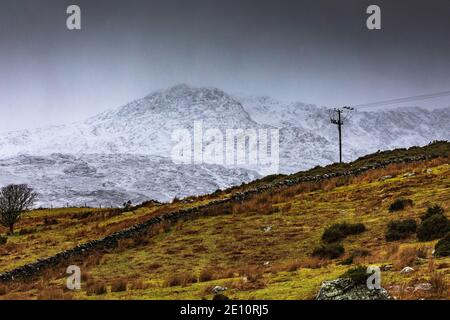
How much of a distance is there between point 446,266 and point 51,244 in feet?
101

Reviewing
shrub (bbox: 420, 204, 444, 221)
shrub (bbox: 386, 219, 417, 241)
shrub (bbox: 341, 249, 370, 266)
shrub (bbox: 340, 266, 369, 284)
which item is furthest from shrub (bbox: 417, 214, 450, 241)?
shrub (bbox: 340, 266, 369, 284)

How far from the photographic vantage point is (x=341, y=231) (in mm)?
28219

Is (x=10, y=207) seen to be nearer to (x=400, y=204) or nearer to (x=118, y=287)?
(x=118, y=287)

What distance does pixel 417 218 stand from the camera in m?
28.5

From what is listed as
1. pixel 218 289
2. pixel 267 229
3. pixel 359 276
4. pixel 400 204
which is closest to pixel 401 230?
pixel 400 204

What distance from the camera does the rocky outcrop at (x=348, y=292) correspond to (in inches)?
569

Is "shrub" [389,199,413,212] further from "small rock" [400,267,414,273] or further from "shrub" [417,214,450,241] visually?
"small rock" [400,267,414,273]

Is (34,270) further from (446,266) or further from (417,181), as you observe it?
(417,181)

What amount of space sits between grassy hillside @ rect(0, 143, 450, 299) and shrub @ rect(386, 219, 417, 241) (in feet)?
1.04

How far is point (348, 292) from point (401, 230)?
11905 mm

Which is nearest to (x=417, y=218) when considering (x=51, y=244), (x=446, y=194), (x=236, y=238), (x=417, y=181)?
(x=446, y=194)

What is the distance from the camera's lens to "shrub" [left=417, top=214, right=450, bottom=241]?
2356 cm

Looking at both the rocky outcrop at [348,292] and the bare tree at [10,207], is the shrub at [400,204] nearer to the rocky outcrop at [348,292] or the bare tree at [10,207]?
the rocky outcrop at [348,292]

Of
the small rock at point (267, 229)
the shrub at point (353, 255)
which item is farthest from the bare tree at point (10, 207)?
the shrub at point (353, 255)
